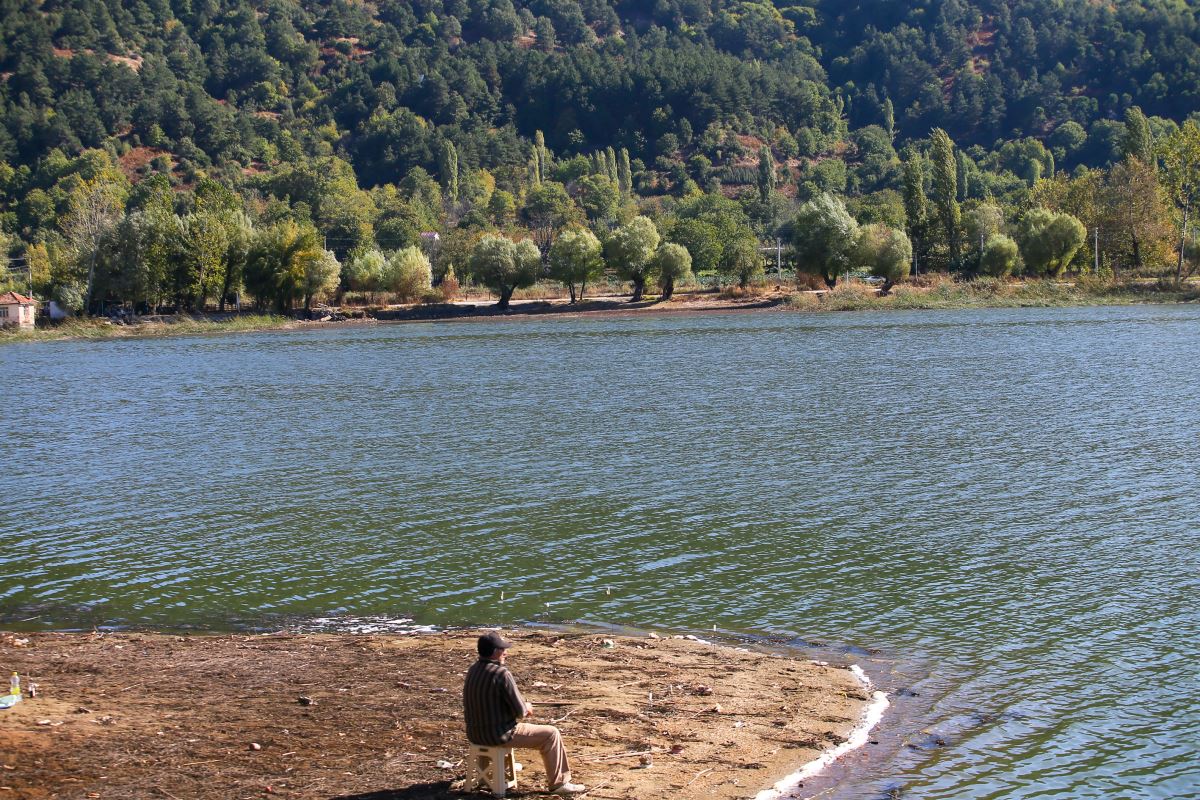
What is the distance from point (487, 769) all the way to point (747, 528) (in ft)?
45.4

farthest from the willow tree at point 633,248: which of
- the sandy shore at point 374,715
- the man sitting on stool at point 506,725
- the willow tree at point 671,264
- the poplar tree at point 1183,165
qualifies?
the man sitting on stool at point 506,725

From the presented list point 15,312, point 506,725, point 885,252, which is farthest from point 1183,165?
point 506,725

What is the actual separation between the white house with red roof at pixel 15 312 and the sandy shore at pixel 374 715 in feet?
340

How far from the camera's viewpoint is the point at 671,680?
14.6 metres

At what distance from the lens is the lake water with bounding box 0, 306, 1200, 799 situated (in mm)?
14633

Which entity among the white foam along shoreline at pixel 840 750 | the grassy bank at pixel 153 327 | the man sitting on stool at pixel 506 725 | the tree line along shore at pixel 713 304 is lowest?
the white foam along shoreline at pixel 840 750

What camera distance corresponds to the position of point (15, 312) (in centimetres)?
10975

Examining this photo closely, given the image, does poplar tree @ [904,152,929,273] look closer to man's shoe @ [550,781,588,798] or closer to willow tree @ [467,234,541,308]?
willow tree @ [467,234,541,308]

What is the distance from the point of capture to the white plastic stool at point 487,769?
35.9ft

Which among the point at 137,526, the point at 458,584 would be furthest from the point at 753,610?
the point at 137,526

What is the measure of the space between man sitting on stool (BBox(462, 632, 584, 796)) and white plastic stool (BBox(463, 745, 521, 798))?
0.07 metres

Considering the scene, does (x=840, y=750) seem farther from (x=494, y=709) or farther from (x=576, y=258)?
(x=576, y=258)

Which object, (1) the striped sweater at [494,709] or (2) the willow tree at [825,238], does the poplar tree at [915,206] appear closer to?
(2) the willow tree at [825,238]

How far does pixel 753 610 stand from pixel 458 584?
526 cm
